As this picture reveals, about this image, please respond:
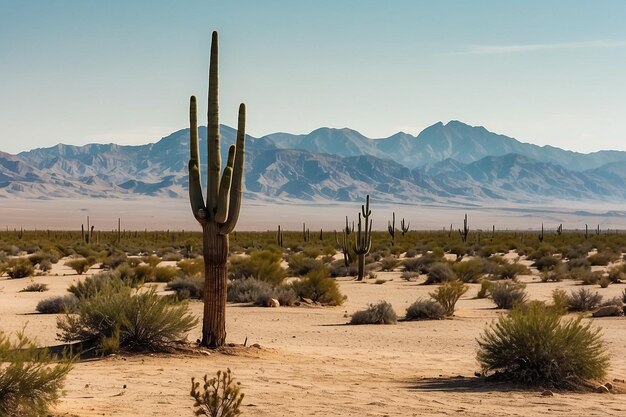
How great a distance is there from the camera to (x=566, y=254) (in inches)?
2105

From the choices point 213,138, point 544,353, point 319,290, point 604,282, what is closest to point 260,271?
point 319,290

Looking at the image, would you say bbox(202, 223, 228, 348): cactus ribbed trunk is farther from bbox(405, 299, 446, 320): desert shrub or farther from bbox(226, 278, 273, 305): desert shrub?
bbox(226, 278, 273, 305): desert shrub

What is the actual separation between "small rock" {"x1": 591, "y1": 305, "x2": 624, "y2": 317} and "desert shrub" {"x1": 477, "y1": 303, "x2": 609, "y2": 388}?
10.4 m

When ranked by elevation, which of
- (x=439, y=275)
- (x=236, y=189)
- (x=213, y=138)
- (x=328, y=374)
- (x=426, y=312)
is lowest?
(x=328, y=374)

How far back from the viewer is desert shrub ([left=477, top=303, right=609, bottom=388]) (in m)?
12.6

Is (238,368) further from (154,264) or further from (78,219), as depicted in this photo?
(78,219)

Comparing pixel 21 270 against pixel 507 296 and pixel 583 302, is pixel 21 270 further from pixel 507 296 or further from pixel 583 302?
pixel 583 302

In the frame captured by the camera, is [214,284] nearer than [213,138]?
Yes

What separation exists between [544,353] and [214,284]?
19.2ft

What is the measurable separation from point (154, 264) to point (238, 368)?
961 inches

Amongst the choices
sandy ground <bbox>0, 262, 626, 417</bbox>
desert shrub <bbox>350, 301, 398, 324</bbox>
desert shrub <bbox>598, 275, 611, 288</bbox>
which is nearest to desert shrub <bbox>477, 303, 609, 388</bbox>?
sandy ground <bbox>0, 262, 626, 417</bbox>

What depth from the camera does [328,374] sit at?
1353 cm

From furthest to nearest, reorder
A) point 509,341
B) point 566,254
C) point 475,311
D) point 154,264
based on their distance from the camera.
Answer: point 566,254 → point 154,264 → point 475,311 → point 509,341

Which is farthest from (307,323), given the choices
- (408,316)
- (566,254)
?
(566,254)
